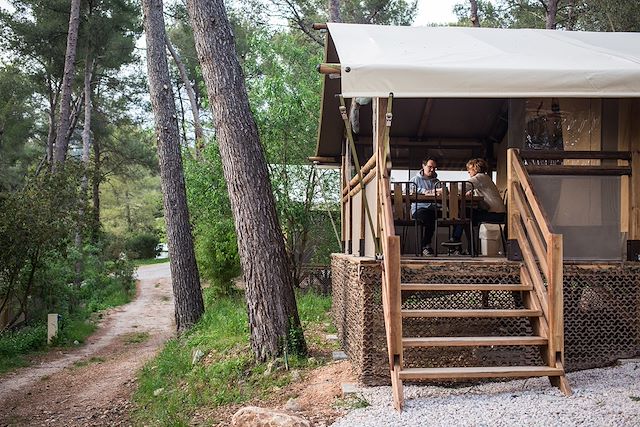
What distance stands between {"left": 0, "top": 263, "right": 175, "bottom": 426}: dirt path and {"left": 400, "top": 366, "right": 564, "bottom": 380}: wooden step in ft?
12.7

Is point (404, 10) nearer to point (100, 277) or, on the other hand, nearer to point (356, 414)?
point (100, 277)

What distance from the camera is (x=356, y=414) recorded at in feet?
17.6

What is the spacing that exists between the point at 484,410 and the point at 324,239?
10.2m

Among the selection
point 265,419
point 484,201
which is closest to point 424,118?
point 484,201

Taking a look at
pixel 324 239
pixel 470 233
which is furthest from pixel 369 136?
pixel 324 239

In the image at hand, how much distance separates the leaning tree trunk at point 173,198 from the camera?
12.2 metres

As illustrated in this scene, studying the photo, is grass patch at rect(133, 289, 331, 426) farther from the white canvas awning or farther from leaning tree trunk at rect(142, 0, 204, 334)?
the white canvas awning

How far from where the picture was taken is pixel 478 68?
5.79 m

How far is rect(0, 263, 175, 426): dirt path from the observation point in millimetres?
8367

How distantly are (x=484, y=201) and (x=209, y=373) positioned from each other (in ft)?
12.0

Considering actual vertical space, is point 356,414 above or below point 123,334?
above

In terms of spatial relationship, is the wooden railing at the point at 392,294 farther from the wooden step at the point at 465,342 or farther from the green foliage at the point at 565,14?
the green foliage at the point at 565,14

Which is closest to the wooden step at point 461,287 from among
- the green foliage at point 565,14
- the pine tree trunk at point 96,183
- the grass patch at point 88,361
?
the grass patch at point 88,361

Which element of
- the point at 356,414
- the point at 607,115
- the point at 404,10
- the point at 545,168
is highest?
the point at 404,10
